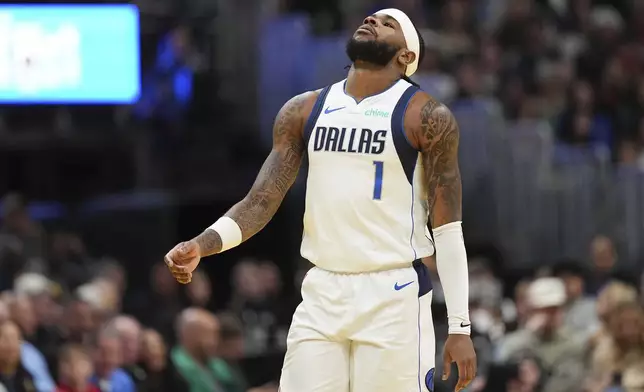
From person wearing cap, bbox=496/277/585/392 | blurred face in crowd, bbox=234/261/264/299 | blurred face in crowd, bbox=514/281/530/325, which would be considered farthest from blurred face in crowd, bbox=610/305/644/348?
blurred face in crowd, bbox=234/261/264/299

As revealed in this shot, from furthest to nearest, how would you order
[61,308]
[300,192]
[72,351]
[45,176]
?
1. [45,176]
2. [300,192]
3. [61,308]
4. [72,351]

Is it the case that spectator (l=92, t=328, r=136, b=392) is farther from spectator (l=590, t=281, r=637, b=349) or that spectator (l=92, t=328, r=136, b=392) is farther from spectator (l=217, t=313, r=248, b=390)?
spectator (l=590, t=281, r=637, b=349)

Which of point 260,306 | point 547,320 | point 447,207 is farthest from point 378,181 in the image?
point 260,306

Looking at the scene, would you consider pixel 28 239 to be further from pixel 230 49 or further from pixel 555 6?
pixel 555 6

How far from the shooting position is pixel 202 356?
10.7m

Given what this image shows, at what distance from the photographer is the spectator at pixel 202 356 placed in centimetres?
1048

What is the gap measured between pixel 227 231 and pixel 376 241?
634 mm

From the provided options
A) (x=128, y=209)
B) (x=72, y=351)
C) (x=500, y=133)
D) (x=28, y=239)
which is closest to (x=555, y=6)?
(x=500, y=133)

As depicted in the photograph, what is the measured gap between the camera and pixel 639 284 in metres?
13.1

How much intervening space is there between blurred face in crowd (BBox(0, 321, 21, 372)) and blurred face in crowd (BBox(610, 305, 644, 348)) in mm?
4107

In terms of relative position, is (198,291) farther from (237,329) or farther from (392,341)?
(392,341)

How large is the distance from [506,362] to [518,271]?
3.47 meters

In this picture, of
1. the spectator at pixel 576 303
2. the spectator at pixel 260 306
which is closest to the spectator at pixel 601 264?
the spectator at pixel 576 303

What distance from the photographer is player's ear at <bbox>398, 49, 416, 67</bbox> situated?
20.8ft
